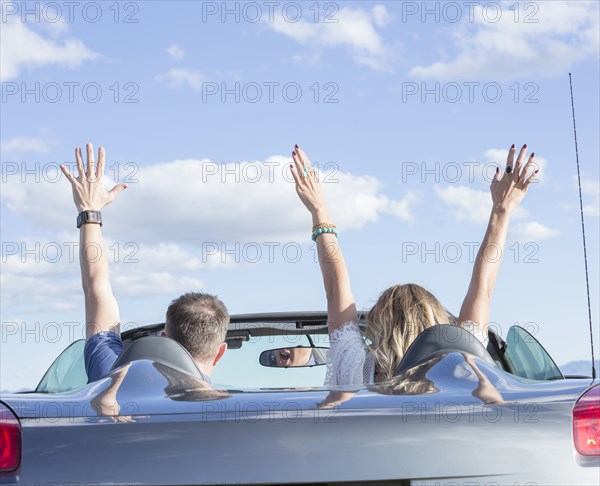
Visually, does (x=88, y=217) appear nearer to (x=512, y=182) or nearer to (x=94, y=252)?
(x=94, y=252)

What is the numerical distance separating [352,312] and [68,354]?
5.23ft

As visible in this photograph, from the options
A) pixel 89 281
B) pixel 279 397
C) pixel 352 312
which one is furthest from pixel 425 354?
pixel 89 281

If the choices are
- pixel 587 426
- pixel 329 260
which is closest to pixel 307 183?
pixel 329 260

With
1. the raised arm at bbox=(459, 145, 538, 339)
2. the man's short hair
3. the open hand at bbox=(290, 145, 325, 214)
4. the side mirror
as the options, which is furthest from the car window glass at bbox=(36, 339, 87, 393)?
the raised arm at bbox=(459, 145, 538, 339)

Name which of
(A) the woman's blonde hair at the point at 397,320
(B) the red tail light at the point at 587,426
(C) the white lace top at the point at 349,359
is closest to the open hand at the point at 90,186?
(C) the white lace top at the point at 349,359

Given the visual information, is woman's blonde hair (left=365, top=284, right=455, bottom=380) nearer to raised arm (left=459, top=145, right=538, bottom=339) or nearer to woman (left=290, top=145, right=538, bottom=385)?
woman (left=290, top=145, right=538, bottom=385)

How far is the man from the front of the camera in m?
3.88

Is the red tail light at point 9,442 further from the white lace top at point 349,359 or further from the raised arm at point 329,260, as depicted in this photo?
the raised arm at point 329,260

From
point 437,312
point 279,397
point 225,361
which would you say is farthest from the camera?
point 225,361

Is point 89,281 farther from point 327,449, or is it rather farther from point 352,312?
point 327,449

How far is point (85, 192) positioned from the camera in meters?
5.06

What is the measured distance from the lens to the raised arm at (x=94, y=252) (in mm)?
4516

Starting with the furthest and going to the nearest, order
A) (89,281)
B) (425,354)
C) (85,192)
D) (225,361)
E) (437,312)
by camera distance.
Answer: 1. (225,361)
2. (85,192)
3. (89,281)
4. (437,312)
5. (425,354)

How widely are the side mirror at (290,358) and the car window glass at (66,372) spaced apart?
0.91 metres
